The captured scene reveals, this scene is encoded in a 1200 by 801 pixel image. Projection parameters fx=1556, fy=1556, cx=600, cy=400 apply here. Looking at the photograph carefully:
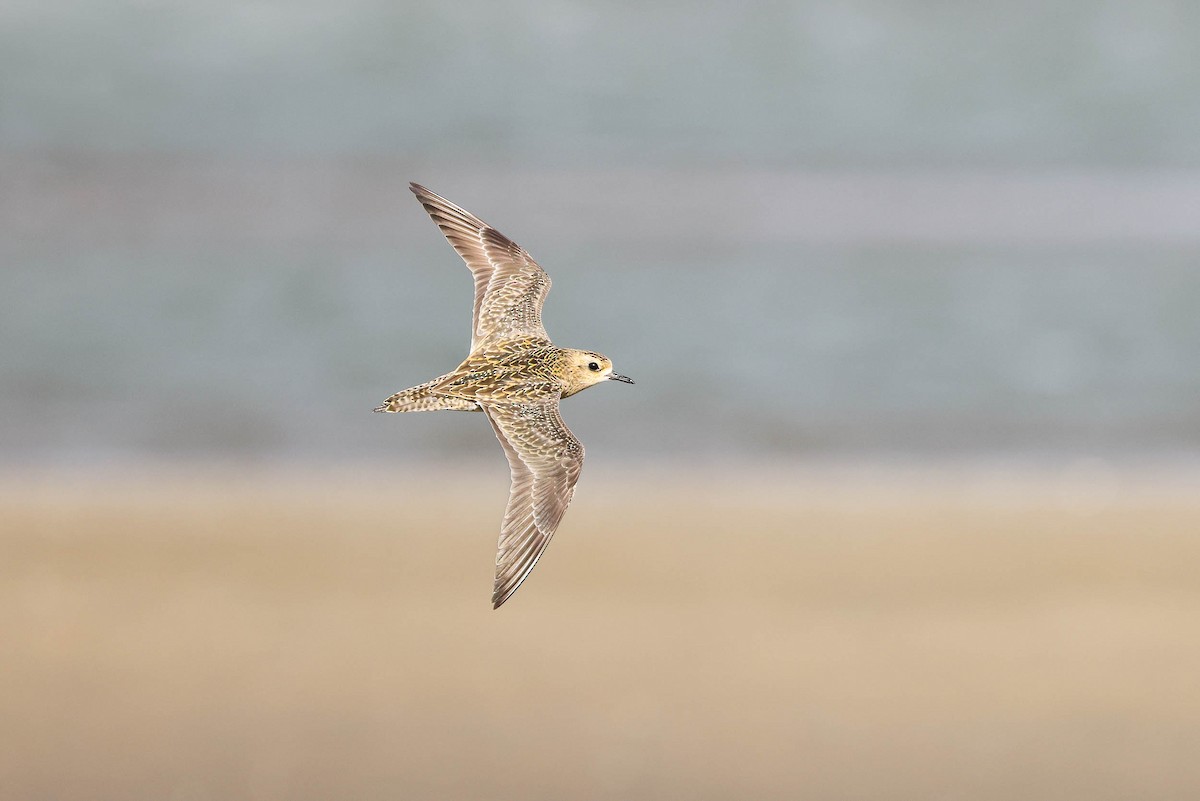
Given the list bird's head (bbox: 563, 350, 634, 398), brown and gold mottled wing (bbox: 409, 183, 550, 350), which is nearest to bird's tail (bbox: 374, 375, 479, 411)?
bird's head (bbox: 563, 350, 634, 398)

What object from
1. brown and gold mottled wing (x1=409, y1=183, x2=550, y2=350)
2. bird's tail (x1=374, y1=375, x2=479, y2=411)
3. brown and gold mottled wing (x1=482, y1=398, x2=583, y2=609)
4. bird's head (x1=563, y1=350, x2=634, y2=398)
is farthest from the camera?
brown and gold mottled wing (x1=409, y1=183, x2=550, y2=350)

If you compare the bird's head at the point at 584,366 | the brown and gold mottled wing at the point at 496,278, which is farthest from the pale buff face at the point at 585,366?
the brown and gold mottled wing at the point at 496,278

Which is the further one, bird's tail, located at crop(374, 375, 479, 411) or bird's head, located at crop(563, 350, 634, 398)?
bird's head, located at crop(563, 350, 634, 398)

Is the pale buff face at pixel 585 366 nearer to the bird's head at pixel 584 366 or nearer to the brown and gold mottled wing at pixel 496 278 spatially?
the bird's head at pixel 584 366


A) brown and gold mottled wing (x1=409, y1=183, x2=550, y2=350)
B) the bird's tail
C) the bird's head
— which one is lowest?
the bird's tail

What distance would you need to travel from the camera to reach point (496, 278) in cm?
207

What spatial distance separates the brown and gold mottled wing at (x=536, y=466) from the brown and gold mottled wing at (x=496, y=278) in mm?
215

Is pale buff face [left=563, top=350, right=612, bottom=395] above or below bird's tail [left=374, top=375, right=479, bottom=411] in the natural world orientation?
above

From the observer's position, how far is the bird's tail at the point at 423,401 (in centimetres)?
142

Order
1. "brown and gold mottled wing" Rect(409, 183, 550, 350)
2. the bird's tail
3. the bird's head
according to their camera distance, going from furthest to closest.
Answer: "brown and gold mottled wing" Rect(409, 183, 550, 350), the bird's head, the bird's tail

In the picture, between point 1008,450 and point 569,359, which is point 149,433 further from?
point 569,359

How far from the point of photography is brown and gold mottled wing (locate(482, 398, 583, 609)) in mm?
1543

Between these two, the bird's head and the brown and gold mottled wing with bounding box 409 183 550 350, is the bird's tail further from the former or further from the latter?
the brown and gold mottled wing with bounding box 409 183 550 350

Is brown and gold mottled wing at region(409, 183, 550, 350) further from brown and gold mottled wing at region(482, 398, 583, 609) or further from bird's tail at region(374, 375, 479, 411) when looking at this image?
bird's tail at region(374, 375, 479, 411)
